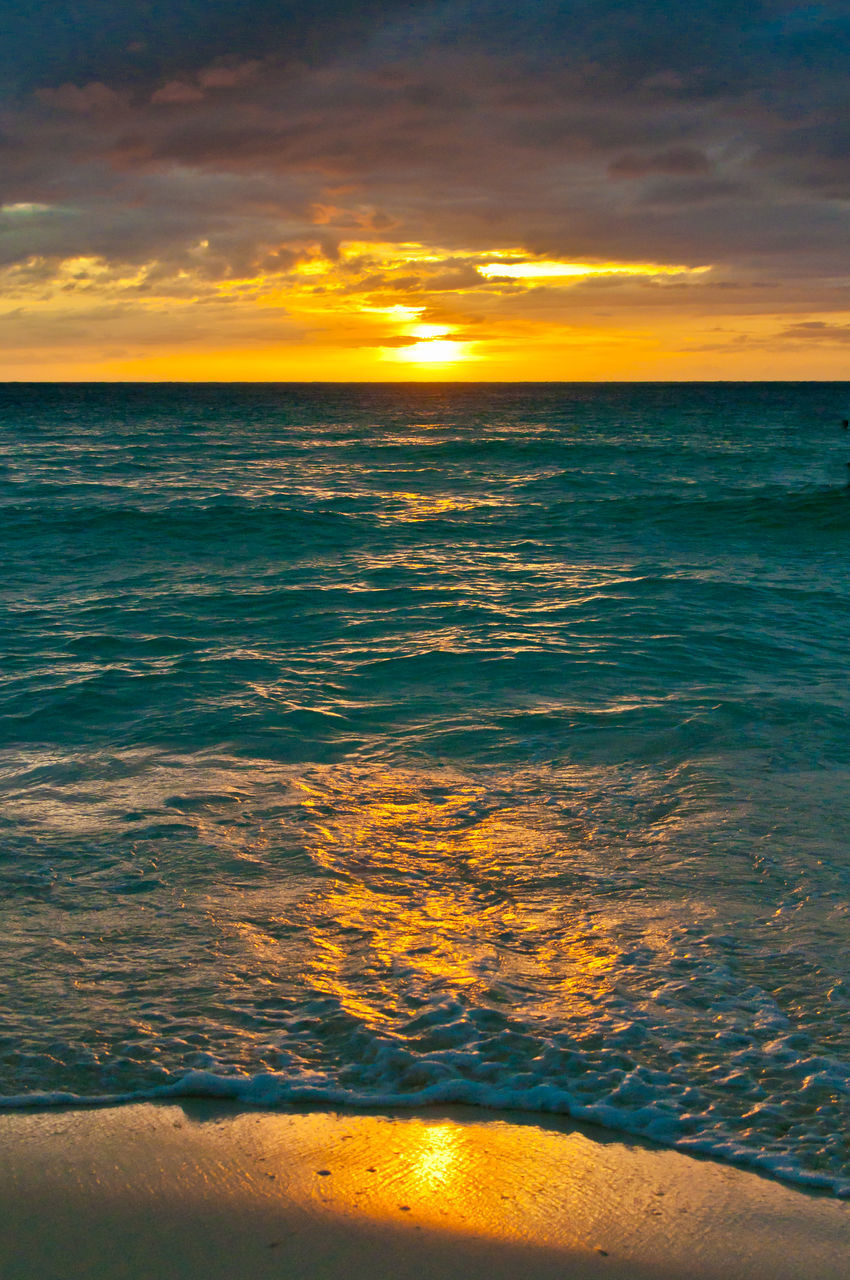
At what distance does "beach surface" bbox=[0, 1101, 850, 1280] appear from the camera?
273 cm

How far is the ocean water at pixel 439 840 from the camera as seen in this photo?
12.3 feet

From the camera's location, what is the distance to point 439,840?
5.92 meters

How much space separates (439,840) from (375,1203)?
3020 mm

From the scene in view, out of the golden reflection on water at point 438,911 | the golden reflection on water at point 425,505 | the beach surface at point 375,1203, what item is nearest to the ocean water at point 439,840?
the golden reflection on water at point 438,911

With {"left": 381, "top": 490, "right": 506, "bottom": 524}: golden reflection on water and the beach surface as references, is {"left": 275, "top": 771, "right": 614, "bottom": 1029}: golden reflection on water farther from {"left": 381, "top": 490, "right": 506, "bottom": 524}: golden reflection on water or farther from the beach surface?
{"left": 381, "top": 490, "right": 506, "bottom": 524}: golden reflection on water

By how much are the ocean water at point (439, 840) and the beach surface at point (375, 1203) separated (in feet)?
0.52

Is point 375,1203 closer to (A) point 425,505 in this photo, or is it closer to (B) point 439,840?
(B) point 439,840

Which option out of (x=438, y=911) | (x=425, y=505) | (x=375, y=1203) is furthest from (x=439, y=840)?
(x=425, y=505)

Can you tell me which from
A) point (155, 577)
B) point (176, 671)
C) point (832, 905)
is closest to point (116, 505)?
point (155, 577)

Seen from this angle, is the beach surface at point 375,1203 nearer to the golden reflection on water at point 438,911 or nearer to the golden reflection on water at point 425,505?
the golden reflection on water at point 438,911

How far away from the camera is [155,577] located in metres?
16.1

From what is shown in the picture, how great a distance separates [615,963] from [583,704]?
4.74m

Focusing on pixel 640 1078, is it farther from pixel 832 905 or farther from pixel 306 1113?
pixel 832 905

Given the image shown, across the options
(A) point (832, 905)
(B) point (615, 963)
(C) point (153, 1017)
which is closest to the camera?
(C) point (153, 1017)
